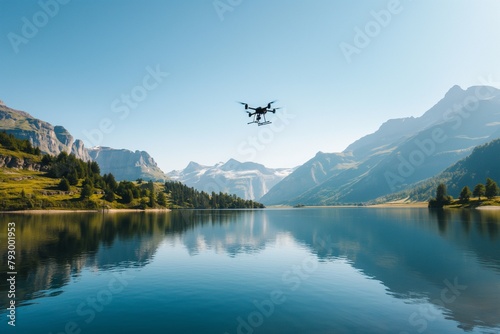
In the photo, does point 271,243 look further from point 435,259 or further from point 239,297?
point 239,297

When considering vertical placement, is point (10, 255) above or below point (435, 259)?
above

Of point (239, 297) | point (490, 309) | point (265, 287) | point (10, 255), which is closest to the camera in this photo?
point (490, 309)

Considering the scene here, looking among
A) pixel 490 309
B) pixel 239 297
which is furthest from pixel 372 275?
pixel 239 297

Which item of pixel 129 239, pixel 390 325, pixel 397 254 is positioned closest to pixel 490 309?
pixel 390 325

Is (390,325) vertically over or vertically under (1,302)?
under

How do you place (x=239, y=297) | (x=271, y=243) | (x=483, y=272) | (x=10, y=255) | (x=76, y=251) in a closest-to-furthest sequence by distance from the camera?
(x=239, y=297) → (x=483, y=272) → (x=10, y=255) → (x=76, y=251) → (x=271, y=243)

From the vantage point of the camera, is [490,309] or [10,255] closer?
[490,309]

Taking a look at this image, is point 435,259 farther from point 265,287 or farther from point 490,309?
point 265,287

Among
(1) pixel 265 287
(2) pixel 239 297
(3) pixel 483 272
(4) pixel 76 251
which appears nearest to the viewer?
(2) pixel 239 297

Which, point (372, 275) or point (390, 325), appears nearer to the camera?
point (390, 325)
